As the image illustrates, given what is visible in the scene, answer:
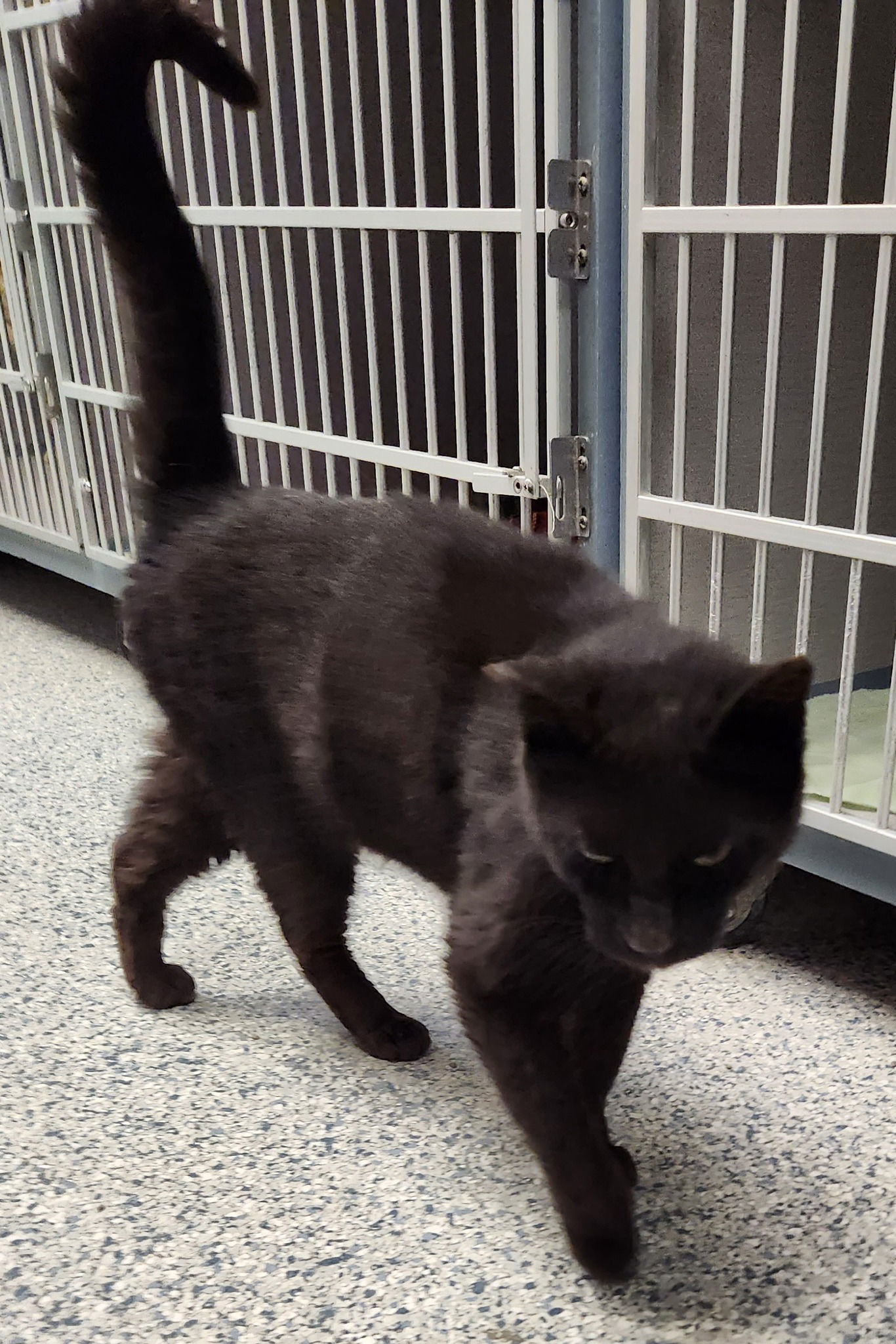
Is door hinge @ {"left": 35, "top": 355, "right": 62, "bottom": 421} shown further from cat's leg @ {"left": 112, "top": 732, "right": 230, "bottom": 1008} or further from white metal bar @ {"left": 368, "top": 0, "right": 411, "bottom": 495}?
cat's leg @ {"left": 112, "top": 732, "right": 230, "bottom": 1008}

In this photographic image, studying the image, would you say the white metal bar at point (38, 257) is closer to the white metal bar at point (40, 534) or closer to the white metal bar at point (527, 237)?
the white metal bar at point (40, 534)

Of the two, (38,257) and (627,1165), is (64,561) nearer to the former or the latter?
(38,257)

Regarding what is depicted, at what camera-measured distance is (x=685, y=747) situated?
0.60 m

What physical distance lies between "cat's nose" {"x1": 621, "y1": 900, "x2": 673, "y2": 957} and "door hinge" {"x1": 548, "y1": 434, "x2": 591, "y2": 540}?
65 cm

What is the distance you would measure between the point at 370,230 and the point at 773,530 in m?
0.63

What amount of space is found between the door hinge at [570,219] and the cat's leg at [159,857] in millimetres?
594

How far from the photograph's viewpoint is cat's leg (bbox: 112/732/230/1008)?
39.5 inches

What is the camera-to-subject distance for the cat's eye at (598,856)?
61cm

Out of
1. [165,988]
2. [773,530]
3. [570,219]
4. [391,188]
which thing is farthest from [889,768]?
[391,188]

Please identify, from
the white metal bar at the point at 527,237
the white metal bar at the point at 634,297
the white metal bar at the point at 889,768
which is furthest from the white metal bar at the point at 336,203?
the white metal bar at the point at 889,768

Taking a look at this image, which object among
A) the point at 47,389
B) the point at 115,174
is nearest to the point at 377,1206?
the point at 115,174

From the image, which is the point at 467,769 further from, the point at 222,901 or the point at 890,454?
the point at 890,454

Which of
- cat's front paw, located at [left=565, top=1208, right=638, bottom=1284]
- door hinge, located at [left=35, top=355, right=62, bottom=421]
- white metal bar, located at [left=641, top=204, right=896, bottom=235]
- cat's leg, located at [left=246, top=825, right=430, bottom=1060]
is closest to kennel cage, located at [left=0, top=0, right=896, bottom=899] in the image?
white metal bar, located at [left=641, top=204, right=896, bottom=235]

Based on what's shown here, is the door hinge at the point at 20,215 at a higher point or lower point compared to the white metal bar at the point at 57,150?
lower
